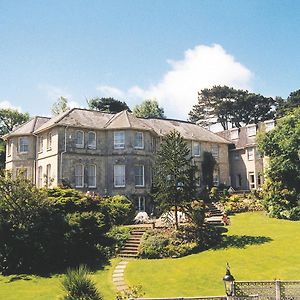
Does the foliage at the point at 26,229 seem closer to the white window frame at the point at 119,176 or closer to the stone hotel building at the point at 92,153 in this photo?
the stone hotel building at the point at 92,153

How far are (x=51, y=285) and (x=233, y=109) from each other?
62956 millimetres

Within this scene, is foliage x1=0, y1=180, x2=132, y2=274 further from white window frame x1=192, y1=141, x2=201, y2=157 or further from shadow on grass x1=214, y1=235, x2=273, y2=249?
white window frame x1=192, y1=141, x2=201, y2=157

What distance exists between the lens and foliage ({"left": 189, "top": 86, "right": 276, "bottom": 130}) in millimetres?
74750

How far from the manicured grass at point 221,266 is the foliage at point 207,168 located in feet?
62.4

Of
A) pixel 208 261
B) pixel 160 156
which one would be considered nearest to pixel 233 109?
pixel 160 156

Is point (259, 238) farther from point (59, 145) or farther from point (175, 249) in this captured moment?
point (59, 145)

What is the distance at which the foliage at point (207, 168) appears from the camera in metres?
46.7

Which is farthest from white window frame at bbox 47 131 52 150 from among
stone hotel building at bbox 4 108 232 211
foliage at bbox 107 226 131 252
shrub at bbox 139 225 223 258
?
shrub at bbox 139 225 223 258

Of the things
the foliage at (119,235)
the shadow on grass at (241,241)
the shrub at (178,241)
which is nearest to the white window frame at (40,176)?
the foliage at (119,235)

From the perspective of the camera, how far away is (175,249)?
79.7 feet

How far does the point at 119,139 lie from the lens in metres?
37.9

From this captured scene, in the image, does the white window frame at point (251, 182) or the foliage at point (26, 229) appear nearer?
the foliage at point (26, 229)

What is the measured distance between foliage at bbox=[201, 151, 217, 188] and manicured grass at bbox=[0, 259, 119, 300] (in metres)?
26.2

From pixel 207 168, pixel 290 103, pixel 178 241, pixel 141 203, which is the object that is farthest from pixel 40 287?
pixel 290 103
